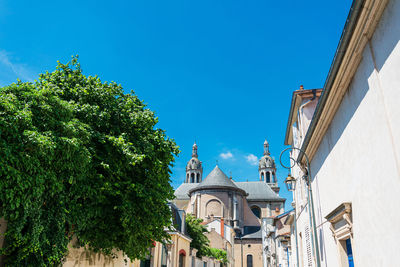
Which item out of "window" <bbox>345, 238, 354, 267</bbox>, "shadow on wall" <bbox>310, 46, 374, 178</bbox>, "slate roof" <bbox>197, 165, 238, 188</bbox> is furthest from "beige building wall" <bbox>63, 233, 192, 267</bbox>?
"slate roof" <bbox>197, 165, 238, 188</bbox>

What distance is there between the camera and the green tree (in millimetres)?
7480

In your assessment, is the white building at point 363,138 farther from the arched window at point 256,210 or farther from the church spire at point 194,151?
the church spire at point 194,151

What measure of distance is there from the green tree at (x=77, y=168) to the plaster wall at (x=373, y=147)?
6.18 meters

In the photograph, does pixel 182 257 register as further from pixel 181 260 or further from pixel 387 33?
pixel 387 33

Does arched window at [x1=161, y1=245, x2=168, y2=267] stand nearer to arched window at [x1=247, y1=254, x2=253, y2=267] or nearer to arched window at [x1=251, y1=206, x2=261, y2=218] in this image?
arched window at [x1=247, y1=254, x2=253, y2=267]

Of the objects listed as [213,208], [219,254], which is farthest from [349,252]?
[213,208]

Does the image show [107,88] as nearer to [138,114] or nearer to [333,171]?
[138,114]

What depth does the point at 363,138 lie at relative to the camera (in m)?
5.74

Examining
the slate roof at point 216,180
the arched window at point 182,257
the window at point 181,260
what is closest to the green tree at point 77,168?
the arched window at point 182,257

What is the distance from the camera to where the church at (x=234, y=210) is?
5036 centimetres

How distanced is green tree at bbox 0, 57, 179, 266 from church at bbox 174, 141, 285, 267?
3274 centimetres

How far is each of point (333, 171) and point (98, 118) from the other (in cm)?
777

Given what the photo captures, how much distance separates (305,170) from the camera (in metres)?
11.2

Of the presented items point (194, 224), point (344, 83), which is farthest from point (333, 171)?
point (194, 224)
